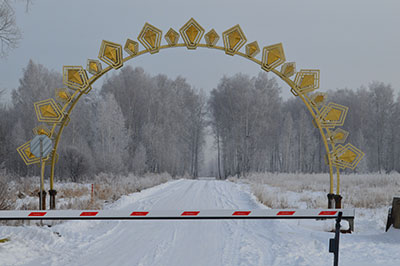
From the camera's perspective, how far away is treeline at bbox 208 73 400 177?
3866cm

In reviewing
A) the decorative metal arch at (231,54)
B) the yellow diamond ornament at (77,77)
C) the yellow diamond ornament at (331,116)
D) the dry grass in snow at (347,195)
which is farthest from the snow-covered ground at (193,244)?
the yellow diamond ornament at (77,77)

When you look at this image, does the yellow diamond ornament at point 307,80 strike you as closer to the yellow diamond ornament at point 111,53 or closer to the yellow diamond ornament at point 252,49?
the yellow diamond ornament at point 252,49

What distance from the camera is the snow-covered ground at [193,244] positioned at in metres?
5.89

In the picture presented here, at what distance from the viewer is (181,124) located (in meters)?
43.0

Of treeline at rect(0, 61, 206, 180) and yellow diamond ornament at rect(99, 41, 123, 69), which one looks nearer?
yellow diamond ornament at rect(99, 41, 123, 69)

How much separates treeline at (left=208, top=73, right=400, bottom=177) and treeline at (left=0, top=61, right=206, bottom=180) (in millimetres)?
4245

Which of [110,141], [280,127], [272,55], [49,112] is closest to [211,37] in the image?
[272,55]

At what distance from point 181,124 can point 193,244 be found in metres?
36.3

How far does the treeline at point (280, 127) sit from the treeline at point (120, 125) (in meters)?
4.25

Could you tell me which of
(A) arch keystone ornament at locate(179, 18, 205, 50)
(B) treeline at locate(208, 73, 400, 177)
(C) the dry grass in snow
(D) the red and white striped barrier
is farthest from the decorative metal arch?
(B) treeline at locate(208, 73, 400, 177)

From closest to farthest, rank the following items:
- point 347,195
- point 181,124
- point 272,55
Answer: point 272,55, point 347,195, point 181,124

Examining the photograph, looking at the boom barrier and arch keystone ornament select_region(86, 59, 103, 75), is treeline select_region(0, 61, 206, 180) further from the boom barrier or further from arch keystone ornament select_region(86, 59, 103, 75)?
the boom barrier

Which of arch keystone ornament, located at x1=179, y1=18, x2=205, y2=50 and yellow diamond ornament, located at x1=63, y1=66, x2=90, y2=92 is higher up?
arch keystone ornament, located at x1=179, y1=18, x2=205, y2=50

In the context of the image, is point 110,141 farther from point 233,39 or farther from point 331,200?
point 331,200
